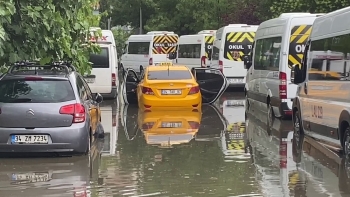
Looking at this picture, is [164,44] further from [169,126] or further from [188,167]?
[188,167]

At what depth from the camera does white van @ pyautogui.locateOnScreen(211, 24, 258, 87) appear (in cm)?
2833

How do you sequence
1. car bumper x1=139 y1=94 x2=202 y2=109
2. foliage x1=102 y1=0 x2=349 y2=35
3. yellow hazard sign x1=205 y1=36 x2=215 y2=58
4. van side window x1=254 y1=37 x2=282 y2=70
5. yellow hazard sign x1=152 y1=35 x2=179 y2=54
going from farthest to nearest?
yellow hazard sign x1=152 y1=35 x2=179 y2=54
yellow hazard sign x1=205 y1=36 x2=215 y2=58
foliage x1=102 y1=0 x2=349 y2=35
car bumper x1=139 y1=94 x2=202 y2=109
van side window x1=254 y1=37 x2=282 y2=70

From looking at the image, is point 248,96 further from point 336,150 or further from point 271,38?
point 336,150

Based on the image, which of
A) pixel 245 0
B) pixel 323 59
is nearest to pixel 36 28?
pixel 323 59

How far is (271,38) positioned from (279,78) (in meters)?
1.82

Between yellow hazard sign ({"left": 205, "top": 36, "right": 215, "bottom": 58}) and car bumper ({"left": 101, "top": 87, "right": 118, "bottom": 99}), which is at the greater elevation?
yellow hazard sign ({"left": 205, "top": 36, "right": 215, "bottom": 58})

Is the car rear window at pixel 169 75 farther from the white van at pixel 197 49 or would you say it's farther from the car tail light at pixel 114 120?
the white van at pixel 197 49

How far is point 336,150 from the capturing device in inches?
506

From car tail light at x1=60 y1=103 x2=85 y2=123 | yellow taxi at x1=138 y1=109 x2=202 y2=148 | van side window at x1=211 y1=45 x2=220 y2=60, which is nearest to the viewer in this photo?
car tail light at x1=60 y1=103 x2=85 y2=123

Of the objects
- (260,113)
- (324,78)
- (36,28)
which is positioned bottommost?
(260,113)

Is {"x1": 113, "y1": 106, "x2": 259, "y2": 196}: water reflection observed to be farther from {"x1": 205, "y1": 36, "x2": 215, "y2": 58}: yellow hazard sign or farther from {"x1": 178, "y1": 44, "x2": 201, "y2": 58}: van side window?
{"x1": 178, "y1": 44, "x2": 201, "y2": 58}: van side window

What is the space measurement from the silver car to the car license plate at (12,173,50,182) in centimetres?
98

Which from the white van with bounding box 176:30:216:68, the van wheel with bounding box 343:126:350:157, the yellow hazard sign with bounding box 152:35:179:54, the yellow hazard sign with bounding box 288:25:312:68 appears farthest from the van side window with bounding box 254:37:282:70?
the yellow hazard sign with bounding box 152:35:179:54

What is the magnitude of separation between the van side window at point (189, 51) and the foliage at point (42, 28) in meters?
20.8
